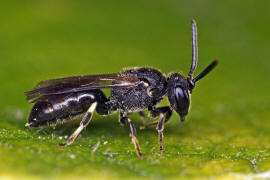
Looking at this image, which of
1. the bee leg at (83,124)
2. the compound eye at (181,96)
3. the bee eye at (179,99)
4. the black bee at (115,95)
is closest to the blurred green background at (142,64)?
the bee leg at (83,124)

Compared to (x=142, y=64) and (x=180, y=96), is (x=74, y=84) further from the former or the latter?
(x=142, y=64)

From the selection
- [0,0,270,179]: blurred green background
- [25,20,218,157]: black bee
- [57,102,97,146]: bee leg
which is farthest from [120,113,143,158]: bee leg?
[57,102,97,146]: bee leg

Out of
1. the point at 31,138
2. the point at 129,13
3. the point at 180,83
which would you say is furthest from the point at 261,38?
the point at 31,138

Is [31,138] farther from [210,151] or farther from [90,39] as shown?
[90,39]

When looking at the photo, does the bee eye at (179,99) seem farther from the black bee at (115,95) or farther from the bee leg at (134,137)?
the bee leg at (134,137)

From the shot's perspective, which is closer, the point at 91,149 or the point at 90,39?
the point at 91,149

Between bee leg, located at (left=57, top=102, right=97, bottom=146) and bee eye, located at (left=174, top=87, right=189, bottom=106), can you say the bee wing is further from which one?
bee eye, located at (left=174, top=87, right=189, bottom=106)
